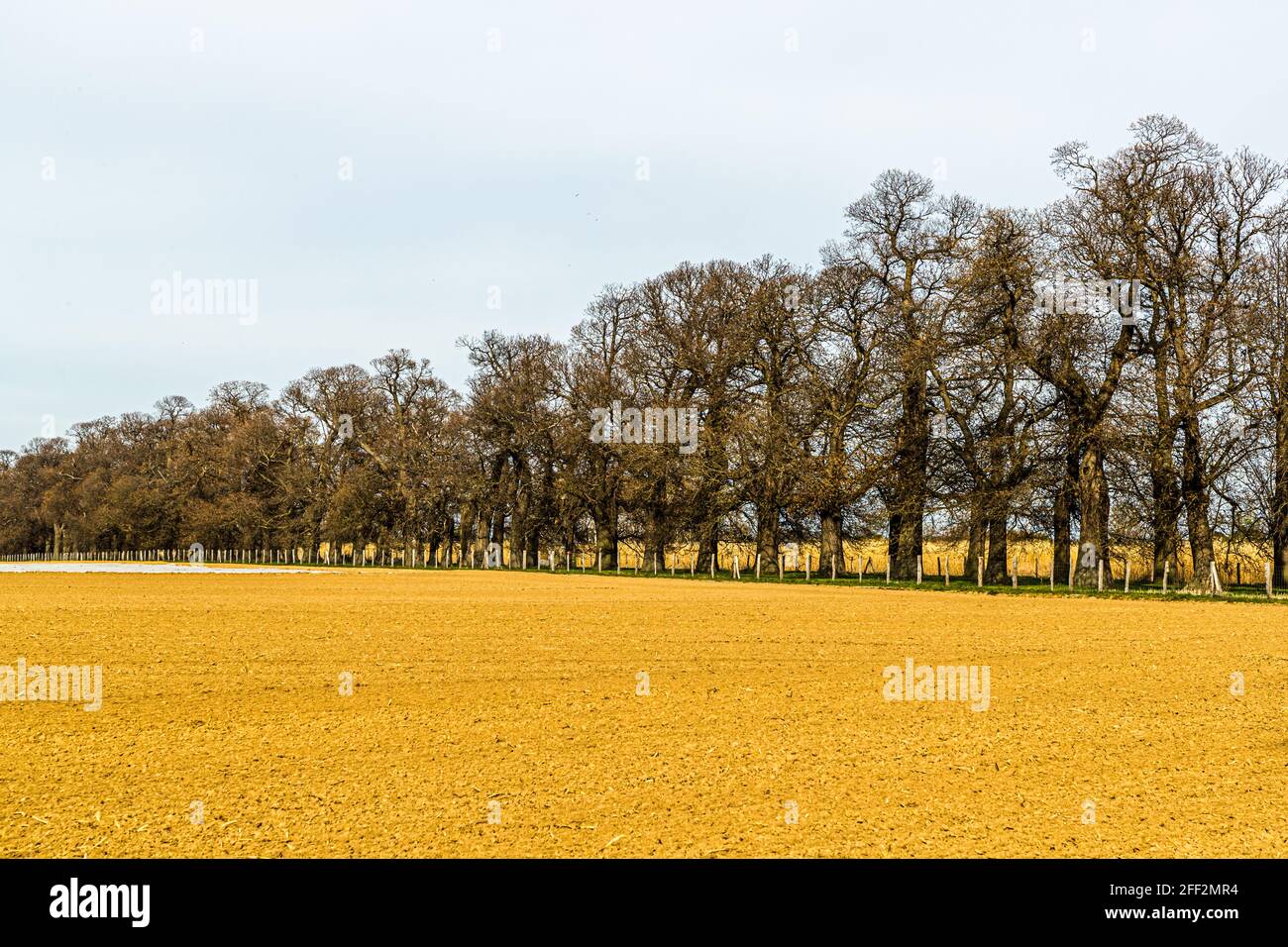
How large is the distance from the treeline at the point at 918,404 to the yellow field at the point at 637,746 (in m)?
19.0

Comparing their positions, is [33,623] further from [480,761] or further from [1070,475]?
[1070,475]

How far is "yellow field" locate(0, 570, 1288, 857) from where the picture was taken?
297 inches

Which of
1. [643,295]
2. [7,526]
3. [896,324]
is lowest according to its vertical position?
[7,526]

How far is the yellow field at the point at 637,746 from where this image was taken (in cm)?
754

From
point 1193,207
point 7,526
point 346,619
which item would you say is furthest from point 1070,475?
point 7,526

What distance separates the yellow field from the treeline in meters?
19.0

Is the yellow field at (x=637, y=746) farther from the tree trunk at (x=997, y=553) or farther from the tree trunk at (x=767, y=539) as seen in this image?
the tree trunk at (x=767, y=539)

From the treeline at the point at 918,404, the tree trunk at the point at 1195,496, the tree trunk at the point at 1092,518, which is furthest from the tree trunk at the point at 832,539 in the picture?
the tree trunk at the point at 1195,496

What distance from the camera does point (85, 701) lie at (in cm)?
1248

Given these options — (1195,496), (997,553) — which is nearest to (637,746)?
(1195,496)

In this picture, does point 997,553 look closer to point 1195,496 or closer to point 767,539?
point 1195,496

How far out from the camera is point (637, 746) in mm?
10188

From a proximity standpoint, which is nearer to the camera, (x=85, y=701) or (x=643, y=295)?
(x=85, y=701)

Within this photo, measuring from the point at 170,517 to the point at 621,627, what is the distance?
299 feet
